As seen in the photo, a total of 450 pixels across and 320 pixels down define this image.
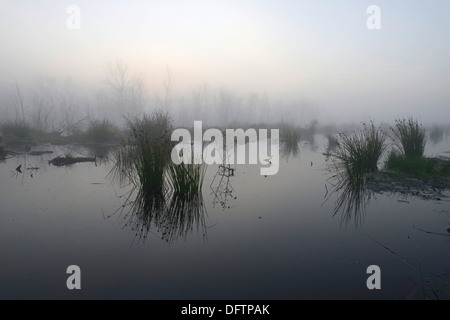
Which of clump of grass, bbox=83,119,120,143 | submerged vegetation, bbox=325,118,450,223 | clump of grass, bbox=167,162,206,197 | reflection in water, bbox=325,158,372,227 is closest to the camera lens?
reflection in water, bbox=325,158,372,227

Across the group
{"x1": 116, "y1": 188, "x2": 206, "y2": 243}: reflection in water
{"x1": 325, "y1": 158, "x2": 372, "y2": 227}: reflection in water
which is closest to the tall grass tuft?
{"x1": 325, "y1": 158, "x2": 372, "y2": 227}: reflection in water

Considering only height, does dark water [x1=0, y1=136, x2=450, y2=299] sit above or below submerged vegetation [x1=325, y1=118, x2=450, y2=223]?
below

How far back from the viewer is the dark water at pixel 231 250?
224cm

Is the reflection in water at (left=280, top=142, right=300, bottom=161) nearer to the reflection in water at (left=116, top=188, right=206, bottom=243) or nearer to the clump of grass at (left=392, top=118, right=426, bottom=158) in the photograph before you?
the clump of grass at (left=392, top=118, right=426, bottom=158)

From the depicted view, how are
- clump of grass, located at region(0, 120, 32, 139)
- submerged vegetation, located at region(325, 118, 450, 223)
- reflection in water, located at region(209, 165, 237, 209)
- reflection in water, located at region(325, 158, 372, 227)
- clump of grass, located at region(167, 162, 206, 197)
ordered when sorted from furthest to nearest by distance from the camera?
clump of grass, located at region(0, 120, 32, 139), submerged vegetation, located at region(325, 118, 450, 223), reflection in water, located at region(209, 165, 237, 209), clump of grass, located at region(167, 162, 206, 197), reflection in water, located at region(325, 158, 372, 227)

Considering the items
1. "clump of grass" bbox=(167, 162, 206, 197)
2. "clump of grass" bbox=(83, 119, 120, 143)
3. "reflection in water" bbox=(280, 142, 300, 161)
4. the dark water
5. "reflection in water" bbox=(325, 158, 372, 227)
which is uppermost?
"clump of grass" bbox=(83, 119, 120, 143)

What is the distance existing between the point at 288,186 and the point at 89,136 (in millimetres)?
14291

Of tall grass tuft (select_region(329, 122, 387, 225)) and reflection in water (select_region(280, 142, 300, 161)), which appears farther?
reflection in water (select_region(280, 142, 300, 161))

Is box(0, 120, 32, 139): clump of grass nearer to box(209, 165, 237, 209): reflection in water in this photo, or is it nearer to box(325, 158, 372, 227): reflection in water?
box(209, 165, 237, 209): reflection in water

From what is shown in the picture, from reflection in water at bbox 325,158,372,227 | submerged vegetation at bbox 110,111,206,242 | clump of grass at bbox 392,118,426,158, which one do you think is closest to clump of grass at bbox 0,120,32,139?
submerged vegetation at bbox 110,111,206,242

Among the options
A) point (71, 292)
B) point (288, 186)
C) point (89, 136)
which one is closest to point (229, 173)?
point (288, 186)

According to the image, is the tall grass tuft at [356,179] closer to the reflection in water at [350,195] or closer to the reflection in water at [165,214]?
the reflection in water at [350,195]

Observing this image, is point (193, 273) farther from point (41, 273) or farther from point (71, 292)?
point (41, 273)

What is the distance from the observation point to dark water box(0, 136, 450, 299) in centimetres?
224
